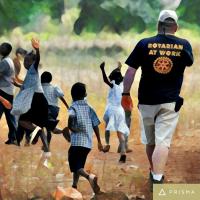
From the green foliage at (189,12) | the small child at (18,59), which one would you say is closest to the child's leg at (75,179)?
the small child at (18,59)

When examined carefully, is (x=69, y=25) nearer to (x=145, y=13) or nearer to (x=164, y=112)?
(x=145, y=13)

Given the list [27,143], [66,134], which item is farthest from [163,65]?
[27,143]

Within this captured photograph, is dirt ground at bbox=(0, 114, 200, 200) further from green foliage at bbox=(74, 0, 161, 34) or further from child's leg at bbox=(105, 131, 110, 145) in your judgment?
green foliage at bbox=(74, 0, 161, 34)

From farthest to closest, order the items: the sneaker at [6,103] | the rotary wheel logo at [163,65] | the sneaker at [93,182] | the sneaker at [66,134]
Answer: the sneaker at [6,103] → the sneaker at [66,134] → the sneaker at [93,182] → the rotary wheel logo at [163,65]

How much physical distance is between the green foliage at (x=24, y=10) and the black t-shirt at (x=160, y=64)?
3.27 ft

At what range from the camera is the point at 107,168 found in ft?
20.5

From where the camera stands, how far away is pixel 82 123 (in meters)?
6.09

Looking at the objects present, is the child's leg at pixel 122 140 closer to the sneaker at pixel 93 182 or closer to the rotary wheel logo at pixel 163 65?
the sneaker at pixel 93 182

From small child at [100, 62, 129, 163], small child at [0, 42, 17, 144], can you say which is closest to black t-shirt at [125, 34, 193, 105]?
small child at [100, 62, 129, 163]

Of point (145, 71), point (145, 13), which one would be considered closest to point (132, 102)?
point (145, 71)

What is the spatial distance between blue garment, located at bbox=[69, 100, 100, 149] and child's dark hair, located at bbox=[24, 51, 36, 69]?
596 millimetres

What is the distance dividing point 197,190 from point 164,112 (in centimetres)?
88

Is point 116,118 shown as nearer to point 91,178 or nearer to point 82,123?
point 82,123

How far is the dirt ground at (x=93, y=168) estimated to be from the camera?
6168 millimetres
